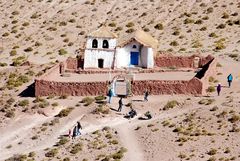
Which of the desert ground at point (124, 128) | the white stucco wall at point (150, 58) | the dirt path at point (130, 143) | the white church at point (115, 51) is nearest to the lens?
the dirt path at point (130, 143)

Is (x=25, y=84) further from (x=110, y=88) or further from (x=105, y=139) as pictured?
(x=105, y=139)

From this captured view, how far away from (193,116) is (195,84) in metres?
5.35

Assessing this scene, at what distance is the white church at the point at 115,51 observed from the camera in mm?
68125

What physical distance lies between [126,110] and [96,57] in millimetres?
11884

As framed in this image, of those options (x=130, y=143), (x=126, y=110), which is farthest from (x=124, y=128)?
(x=126, y=110)

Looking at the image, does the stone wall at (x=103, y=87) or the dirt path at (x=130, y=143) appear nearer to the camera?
the dirt path at (x=130, y=143)

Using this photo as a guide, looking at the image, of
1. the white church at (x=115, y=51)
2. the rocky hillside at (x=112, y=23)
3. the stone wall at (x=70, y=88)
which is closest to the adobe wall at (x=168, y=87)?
the stone wall at (x=70, y=88)

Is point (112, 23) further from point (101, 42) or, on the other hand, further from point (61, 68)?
point (61, 68)

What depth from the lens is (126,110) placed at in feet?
189

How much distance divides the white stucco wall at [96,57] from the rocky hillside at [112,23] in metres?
10.5

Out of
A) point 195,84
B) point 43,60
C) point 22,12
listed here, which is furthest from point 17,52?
point 195,84

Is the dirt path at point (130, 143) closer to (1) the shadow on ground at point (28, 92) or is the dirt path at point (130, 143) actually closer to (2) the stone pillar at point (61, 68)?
(1) the shadow on ground at point (28, 92)

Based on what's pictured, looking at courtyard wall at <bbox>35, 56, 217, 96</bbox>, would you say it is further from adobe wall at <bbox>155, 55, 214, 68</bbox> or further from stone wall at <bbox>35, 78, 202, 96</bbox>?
adobe wall at <bbox>155, 55, 214, 68</bbox>

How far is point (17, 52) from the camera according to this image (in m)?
83.9
